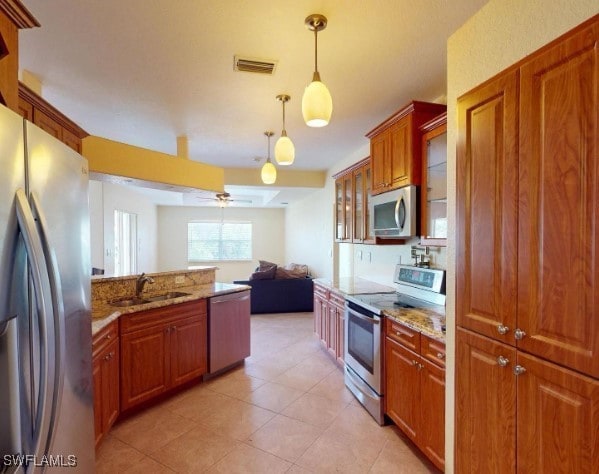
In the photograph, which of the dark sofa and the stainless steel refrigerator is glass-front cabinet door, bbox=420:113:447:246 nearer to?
the stainless steel refrigerator

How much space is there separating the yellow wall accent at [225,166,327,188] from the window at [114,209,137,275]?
7.77ft

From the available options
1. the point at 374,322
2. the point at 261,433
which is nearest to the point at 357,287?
the point at 374,322

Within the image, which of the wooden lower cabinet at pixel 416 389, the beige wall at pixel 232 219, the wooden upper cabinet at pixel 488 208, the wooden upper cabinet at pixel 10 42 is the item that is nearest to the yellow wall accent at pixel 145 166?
the wooden upper cabinet at pixel 10 42

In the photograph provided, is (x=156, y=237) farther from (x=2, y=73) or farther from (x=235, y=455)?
(x=2, y=73)

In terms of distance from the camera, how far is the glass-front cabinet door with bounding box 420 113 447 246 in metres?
2.33

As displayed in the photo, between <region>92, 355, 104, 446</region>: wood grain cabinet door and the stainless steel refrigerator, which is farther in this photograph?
<region>92, 355, 104, 446</region>: wood grain cabinet door

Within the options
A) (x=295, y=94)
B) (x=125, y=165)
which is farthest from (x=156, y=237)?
(x=295, y=94)

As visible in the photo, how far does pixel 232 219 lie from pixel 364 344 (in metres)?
7.56

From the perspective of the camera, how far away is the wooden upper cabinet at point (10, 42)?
1.06 m

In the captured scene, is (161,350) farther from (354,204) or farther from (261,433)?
(354,204)

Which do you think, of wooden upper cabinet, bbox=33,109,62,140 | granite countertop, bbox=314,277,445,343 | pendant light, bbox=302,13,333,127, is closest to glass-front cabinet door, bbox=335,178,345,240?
granite countertop, bbox=314,277,445,343

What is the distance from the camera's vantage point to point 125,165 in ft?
10.5

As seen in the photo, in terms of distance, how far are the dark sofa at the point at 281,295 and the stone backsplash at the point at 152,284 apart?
1984 millimetres

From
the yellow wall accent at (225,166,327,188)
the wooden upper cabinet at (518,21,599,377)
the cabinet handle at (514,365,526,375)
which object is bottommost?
the cabinet handle at (514,365,526,375)
